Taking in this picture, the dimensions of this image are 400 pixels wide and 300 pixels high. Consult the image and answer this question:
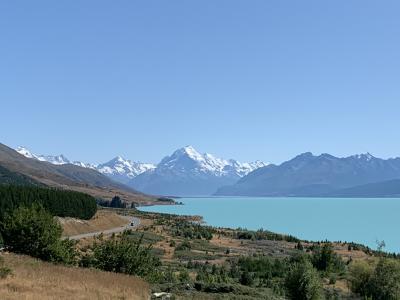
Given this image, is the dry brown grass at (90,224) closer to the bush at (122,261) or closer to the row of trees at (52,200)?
the row of trees at (52,200)

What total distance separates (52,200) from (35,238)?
5731 centimetres

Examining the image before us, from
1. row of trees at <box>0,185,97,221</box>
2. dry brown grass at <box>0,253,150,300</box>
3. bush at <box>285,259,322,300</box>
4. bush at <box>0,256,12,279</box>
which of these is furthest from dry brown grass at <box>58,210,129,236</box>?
bush at <box>0,256,12,279</box>

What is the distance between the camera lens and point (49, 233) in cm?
2503

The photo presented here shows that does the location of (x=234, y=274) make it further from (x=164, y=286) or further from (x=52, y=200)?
(x=52, y=200)

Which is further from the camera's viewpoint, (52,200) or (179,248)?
(52,200)

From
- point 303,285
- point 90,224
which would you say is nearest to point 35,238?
point 303,285

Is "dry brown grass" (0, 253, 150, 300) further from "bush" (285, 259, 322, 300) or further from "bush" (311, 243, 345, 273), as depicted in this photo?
"bush" (311, 243, 345, 273)

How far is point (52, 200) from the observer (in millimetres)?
80375

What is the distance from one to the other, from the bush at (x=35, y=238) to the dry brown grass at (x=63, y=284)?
147 inches

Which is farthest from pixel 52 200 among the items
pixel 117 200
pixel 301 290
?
pixel 117 200

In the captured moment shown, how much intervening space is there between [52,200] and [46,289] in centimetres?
6693

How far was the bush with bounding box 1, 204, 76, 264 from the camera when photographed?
81.0 ft

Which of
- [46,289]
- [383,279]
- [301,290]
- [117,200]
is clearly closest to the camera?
[46,289]

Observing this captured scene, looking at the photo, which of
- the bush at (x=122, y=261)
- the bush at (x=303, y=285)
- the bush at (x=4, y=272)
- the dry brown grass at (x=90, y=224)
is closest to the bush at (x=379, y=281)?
the bush at (x=303, y=285)
